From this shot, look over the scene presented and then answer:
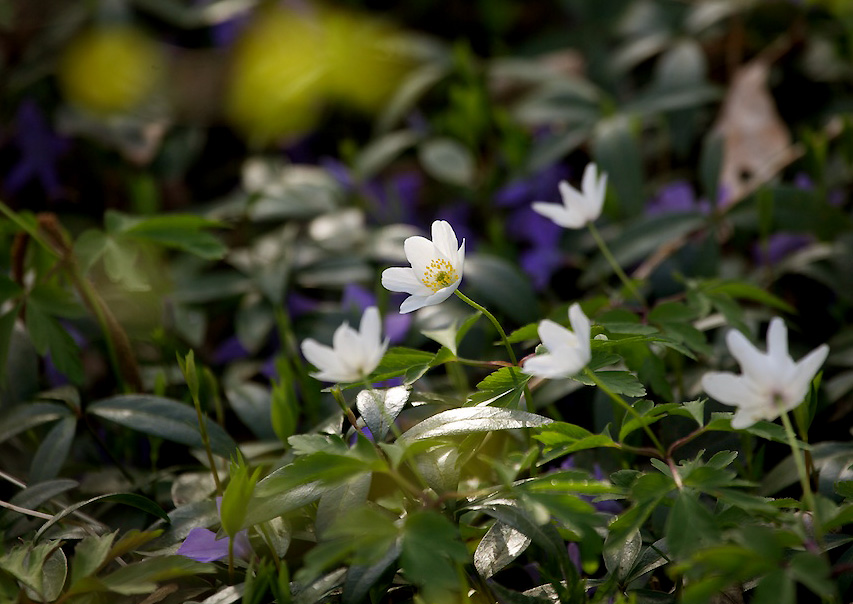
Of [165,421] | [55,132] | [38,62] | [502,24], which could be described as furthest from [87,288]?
[502,24]

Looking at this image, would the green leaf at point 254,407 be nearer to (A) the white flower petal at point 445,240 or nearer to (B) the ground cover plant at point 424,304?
(B) the ground cover plant at point 424,304

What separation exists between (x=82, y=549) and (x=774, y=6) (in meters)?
2.50

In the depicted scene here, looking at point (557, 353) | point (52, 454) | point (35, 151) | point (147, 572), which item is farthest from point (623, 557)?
point (35, 151)

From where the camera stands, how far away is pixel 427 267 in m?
1.04

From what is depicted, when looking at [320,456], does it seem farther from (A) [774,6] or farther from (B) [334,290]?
(A) [774,6]

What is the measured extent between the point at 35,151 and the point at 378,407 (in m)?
1.77

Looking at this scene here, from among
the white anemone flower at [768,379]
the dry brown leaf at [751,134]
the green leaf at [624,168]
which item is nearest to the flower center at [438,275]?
the white anemone flower at [768,379]

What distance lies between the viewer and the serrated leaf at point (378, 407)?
102 centimetres

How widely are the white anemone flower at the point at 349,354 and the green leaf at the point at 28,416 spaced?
70 cm

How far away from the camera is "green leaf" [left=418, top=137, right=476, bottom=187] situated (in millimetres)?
2133

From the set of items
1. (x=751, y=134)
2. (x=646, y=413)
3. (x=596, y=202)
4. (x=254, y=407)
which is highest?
(x=596, y=202)

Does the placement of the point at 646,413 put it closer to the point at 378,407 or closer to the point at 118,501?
the point at 378,407

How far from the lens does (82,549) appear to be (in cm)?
97

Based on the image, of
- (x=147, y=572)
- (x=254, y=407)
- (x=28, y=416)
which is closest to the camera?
(x=147, y=572)
